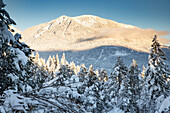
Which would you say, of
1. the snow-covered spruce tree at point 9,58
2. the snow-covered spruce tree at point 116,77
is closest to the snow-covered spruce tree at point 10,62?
the snow-covered spruce tree at point 9,58

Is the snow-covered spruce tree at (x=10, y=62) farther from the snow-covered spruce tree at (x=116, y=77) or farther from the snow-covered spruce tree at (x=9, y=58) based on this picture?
the snow-covered spruce tree at (x=116, y=77)

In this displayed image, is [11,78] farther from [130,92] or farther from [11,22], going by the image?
[130,92]

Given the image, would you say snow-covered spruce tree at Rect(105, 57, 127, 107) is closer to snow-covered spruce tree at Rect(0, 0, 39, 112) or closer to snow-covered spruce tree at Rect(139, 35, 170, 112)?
snow-covered spruce tree at Rect(139, 35, 170, 112)

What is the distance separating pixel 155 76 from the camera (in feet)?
59.2

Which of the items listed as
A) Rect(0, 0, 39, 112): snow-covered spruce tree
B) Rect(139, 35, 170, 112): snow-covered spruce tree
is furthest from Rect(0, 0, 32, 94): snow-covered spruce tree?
Rect(139, 35, 170, 112): snow-covered spruce tree

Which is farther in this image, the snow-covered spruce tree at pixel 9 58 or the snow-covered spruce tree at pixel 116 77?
the snow-covered spruce tree at pixel 116 77

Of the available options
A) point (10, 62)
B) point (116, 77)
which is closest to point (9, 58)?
point (10, 62)

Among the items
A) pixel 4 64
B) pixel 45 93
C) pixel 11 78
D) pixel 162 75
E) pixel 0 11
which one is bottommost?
pixel 162 75

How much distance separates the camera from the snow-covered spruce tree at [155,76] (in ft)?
57.6

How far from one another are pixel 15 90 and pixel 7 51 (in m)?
0.94

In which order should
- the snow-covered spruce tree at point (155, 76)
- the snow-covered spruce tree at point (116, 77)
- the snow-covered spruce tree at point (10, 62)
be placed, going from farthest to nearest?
the snow-covered spruce tree at point (116, 77)
the snow-covered spruce tree at point (155, 76)
the snow-covered spruce tree at point (10, 62)

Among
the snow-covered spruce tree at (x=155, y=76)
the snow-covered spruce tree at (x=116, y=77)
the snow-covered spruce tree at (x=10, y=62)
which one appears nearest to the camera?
the snow-covered spruce tree at (x=10, y=62)

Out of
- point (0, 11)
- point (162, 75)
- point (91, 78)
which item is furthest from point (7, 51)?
point (162, 75)

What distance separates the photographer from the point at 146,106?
17344mm
